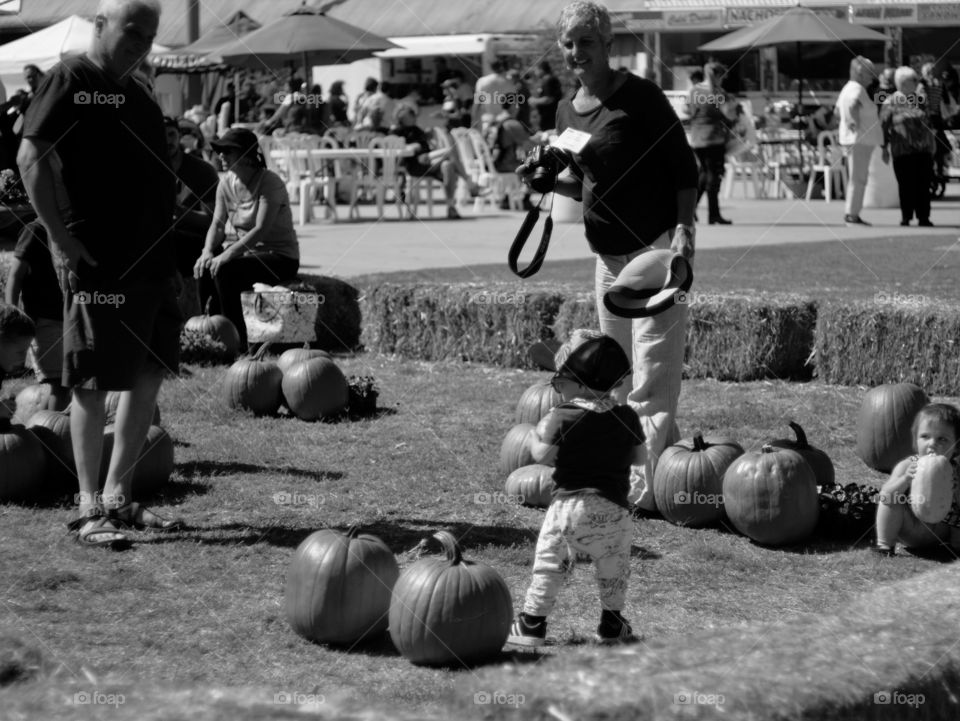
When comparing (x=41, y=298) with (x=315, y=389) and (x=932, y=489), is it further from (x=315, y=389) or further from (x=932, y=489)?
(x=932, y=489)

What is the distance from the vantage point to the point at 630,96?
5.97 m

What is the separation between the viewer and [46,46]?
82.5 feet

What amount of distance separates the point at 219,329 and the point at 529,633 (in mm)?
6112

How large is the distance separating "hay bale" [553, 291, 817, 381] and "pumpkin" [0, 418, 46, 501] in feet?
14.3

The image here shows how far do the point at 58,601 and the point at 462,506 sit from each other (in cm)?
204

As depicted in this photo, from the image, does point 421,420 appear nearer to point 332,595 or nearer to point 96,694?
point 332,595

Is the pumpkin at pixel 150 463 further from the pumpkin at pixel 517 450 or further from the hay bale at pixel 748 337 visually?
the hay bale at pixel 748 337

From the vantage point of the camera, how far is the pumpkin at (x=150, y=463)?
647 centimetres

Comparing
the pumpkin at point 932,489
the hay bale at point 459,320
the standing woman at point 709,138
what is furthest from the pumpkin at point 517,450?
the standing woman at point 709,138

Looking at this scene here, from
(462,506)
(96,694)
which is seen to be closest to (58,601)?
(462,506)

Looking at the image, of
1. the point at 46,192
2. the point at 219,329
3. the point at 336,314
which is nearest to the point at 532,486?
the point at 46,192

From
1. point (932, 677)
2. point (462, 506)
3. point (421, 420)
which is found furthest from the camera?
point (421, 420)

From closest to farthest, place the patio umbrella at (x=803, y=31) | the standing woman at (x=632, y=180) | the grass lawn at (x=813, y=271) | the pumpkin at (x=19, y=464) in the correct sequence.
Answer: the standing woman at (x=632, y=180)
the pumpkin at (x=19, y=464)
the grass lawn at (x=813, y=271)
the patio umbrella at (x=803, y=31)

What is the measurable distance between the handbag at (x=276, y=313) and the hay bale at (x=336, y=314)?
0.89 metres
